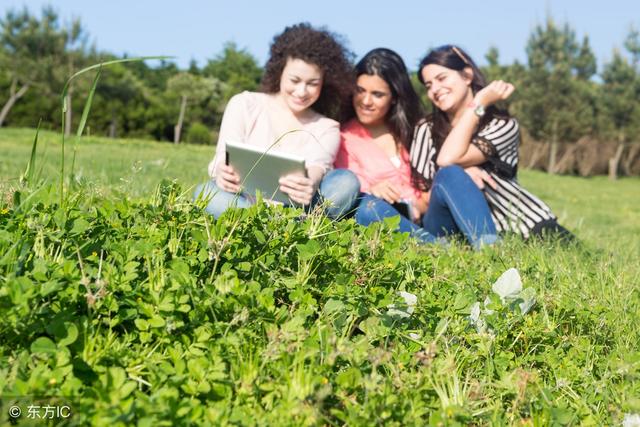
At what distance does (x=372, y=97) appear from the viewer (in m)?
4.01

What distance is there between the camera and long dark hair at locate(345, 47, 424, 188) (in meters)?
3.97

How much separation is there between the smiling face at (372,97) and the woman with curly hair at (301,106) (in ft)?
0.30

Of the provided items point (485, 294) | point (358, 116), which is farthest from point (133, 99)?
point (485, 294)

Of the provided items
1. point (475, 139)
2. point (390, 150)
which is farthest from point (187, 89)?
point (475, 139)

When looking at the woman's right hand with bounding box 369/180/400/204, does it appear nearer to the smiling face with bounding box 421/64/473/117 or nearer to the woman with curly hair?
the woman with curly hair

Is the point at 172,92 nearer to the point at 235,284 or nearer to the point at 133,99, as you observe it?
the point at 133,99

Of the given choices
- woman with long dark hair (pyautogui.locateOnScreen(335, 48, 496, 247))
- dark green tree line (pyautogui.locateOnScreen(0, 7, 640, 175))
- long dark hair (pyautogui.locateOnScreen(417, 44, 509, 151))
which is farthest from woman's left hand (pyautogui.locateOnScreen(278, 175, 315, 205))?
dark green tree line (pyautogui.locateOnScreen(0, 7, 640, 175))

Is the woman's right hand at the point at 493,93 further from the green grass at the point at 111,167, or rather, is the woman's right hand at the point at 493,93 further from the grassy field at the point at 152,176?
the green grass at the point at 111,167

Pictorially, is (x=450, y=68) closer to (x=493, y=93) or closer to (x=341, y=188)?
(x=493, y=93)

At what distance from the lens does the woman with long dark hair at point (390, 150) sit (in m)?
3.75

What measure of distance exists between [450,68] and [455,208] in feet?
3.09

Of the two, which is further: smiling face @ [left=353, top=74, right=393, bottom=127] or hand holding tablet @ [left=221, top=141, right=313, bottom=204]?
smiling face @ [left=353, top=74, right=393, bottom=127]

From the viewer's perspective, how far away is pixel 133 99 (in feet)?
111

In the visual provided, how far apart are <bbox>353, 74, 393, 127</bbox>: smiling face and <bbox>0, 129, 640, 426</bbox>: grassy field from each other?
1921mm
